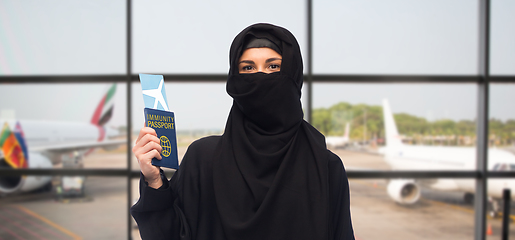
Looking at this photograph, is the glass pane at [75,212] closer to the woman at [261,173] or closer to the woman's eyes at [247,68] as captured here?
the woman at [261,173]

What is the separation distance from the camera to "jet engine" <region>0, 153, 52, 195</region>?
2.61 m

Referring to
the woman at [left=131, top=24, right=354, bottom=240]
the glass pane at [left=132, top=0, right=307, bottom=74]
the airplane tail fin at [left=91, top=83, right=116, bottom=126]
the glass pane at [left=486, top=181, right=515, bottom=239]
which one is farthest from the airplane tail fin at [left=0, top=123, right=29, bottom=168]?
the glass pane at [left=486, top=181, right=515, bottom=239]

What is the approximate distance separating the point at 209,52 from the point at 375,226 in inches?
78.2

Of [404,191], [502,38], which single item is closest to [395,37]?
[502,38]

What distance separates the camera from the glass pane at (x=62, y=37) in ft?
8.34

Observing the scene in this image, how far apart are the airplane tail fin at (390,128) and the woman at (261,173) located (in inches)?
69.1

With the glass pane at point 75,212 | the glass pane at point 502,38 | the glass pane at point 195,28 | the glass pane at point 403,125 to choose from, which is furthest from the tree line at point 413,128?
the glass pane at point 75,212

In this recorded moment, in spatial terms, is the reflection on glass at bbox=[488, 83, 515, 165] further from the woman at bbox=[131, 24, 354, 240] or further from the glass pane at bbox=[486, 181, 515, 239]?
the woman at bbox=[131, 24, 354, 240]

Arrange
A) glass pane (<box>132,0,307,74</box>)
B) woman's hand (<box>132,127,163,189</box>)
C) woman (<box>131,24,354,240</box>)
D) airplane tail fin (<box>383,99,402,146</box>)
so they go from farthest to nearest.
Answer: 1. airplane tail fin (<box>383,99,402,146</box>)
2. glass pane (<box>132,0,307,74</box>)
3. woman (<box>131,24,354,240</box>)
4. woman's hand (<box>132,127,163,189</box>)

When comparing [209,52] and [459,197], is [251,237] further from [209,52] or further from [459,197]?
[459,197]

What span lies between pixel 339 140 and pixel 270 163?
177 centimetres

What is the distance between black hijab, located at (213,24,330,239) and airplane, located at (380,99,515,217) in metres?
1.82

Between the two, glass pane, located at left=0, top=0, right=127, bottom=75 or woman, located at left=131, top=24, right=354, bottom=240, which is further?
glass pane, located at left=0, top=0, right=127, bottom=75

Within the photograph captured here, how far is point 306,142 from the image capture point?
43.2 inches
